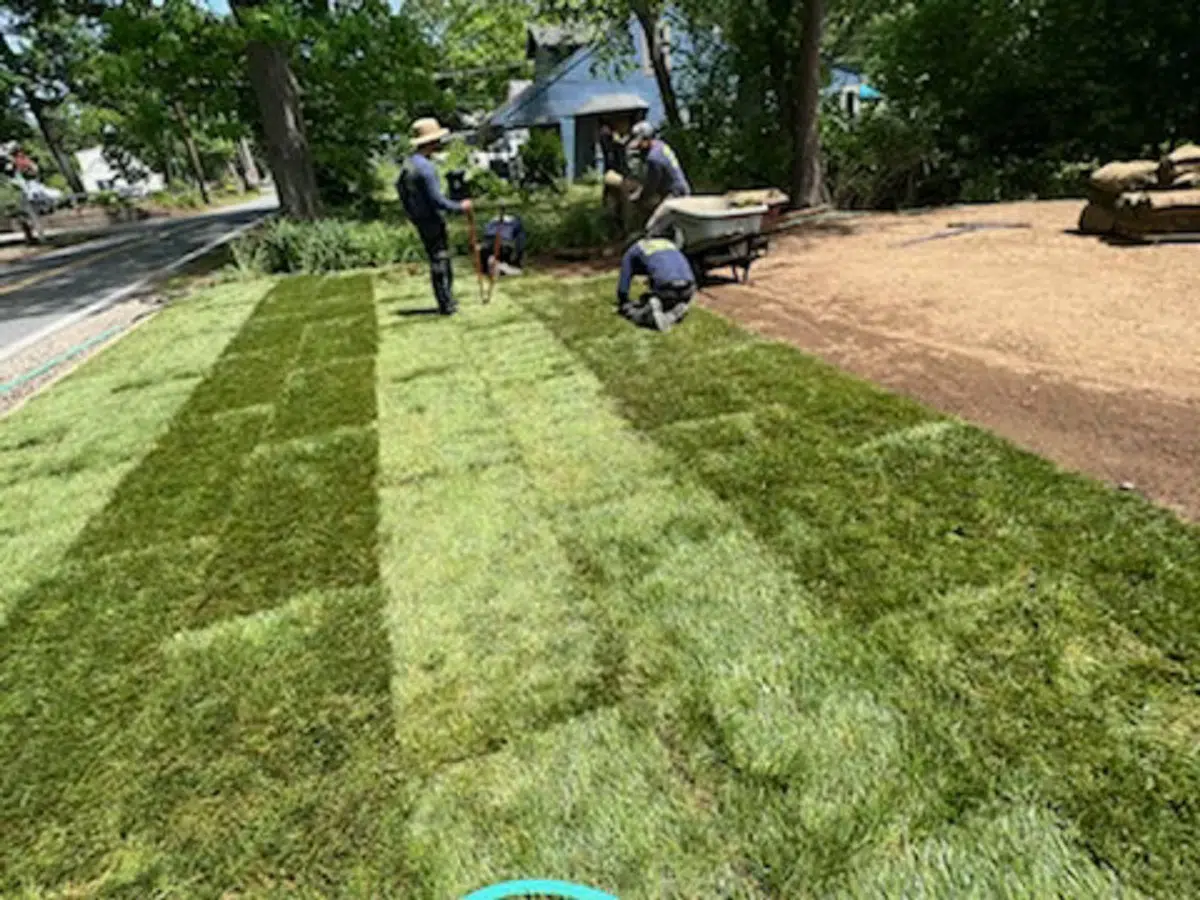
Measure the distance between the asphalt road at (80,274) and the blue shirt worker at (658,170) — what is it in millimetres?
8009

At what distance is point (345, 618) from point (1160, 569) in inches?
128

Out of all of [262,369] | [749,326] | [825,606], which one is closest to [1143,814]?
[825,606]

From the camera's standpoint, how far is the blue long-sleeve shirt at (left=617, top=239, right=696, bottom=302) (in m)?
6.16

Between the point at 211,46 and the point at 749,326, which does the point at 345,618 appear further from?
the point at 211,46

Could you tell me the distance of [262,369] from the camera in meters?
6.30

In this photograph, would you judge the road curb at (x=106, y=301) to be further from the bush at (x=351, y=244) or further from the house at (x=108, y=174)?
the house at (x=108, y=174)

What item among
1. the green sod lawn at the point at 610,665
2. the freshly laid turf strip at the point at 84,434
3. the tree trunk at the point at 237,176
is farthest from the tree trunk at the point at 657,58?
the tree trunk at the point at 237,176

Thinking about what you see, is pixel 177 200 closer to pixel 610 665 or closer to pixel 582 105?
pixel 582 105

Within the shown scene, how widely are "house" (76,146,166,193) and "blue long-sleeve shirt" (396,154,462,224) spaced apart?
49572 millimetres

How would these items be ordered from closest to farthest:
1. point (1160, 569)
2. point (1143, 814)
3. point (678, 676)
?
point (1143, 814) → point (678, 676) → point (1160, 569)

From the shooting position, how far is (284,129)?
12.7 metres

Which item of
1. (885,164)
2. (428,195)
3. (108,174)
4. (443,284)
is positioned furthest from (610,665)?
(108,174)

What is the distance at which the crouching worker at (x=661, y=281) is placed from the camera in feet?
20.3

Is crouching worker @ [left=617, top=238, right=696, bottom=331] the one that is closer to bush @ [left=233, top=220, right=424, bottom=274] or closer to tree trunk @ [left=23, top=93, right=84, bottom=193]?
bush @ [left=233, top=220, right=424, bottom=274]
